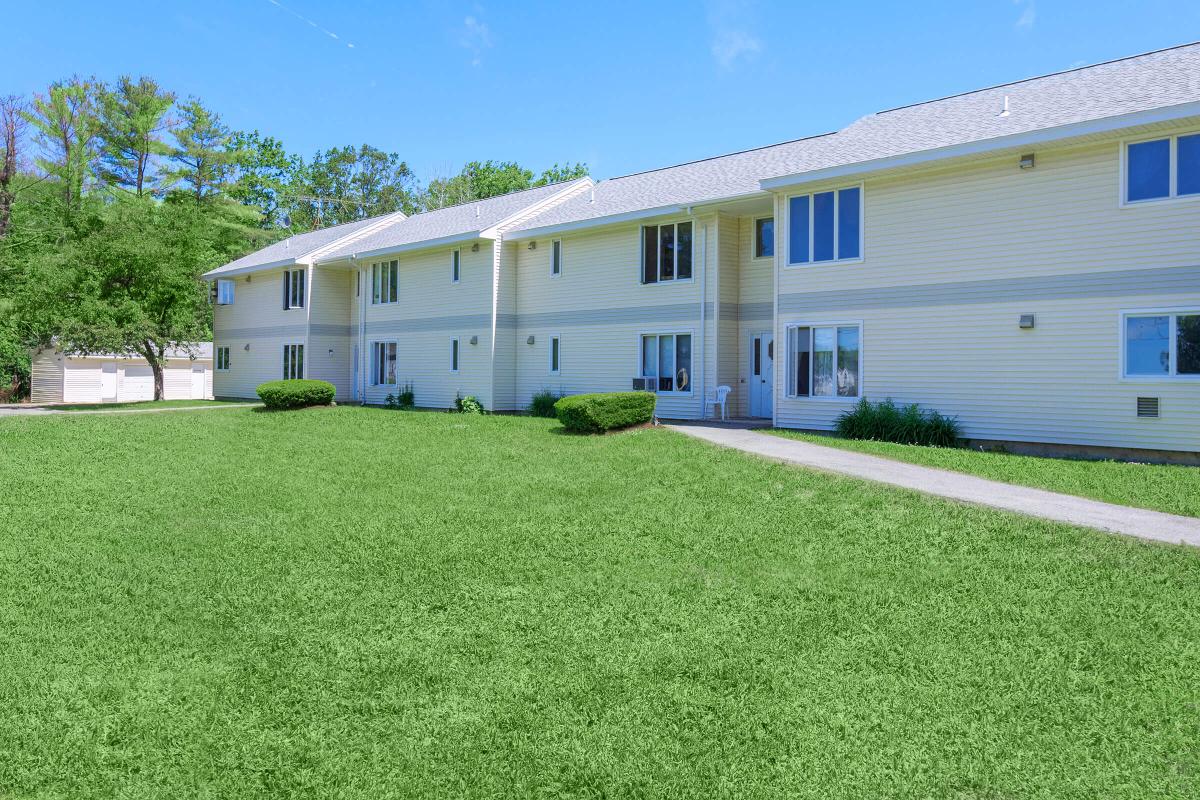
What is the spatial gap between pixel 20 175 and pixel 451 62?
23638mm

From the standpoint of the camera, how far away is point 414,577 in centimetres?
733

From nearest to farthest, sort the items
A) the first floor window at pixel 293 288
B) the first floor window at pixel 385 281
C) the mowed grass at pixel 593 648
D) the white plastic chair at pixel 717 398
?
the mowed grass at pixel 593 648 < the white plastic chair at pixel 717 398 < the first floor window at pixel 385 281 < the first floor window at pixel 293 288

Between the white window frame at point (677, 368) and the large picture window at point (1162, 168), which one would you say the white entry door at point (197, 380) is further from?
the large picture window at point (1162, 168)

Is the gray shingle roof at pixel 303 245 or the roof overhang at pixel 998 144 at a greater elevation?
the gray shingle roof at pixel 303 245

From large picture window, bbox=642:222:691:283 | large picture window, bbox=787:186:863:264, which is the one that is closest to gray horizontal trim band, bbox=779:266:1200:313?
large picture window, bbox=787:186:863:264

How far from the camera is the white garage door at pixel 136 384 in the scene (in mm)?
38188

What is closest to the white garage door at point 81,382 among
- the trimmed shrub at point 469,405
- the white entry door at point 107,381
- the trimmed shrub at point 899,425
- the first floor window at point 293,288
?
the white entry door at point 107,381

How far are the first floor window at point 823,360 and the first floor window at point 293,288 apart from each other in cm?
1906

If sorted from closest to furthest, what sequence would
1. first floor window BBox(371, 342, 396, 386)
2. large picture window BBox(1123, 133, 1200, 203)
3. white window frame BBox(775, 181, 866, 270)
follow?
large picture window BBox(1123, 133, 1200, 203), white window frame BBox(775, 181, 866, 270), first floor window BBox(371, 342, 396, 386)

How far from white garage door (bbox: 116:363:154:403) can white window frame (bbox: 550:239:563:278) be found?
999 inches

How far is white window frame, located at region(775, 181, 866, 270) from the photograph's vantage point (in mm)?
15625

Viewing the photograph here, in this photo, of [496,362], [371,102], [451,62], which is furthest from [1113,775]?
[371,102]

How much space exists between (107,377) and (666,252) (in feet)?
95.8

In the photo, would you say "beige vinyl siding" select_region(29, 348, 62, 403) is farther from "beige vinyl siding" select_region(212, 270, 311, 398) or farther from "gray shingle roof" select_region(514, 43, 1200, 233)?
"gray shingle roof" select_region(514, 43, 1200, 233)
